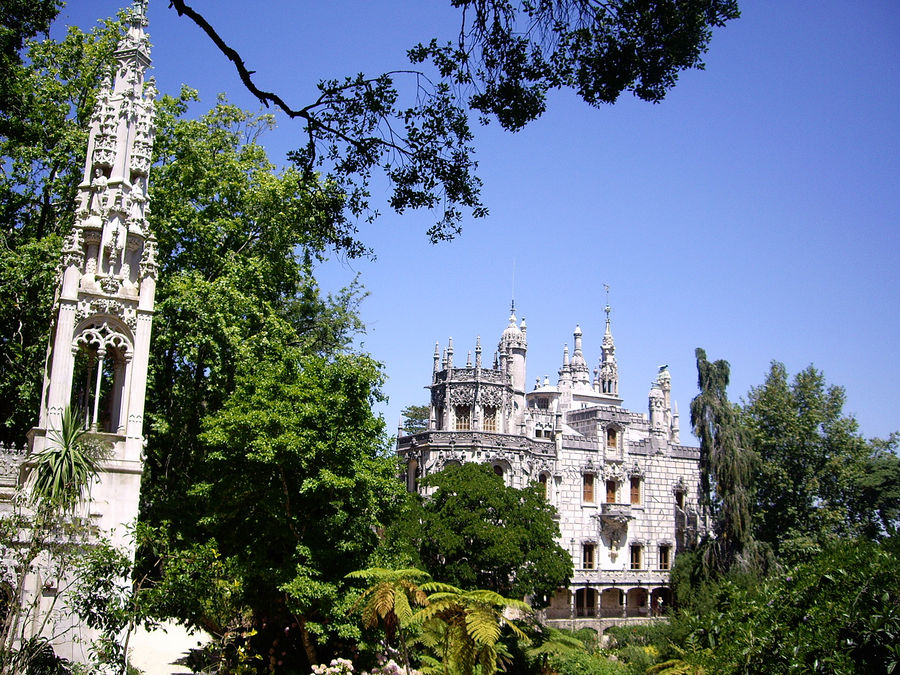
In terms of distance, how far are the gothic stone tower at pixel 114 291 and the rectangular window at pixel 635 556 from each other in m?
35.8

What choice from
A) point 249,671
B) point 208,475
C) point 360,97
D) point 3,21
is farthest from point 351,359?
point 360,97

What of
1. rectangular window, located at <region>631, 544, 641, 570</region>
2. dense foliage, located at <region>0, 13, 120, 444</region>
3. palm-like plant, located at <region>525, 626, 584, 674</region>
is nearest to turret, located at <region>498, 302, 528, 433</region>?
rectangular window, located at <region>631, 544, 641, 570</region>

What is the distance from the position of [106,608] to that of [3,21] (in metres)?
15.6

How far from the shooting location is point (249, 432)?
17.6 m

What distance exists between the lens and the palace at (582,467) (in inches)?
1644

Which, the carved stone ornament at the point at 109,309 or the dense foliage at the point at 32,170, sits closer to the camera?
the carved stone ornament at the point at 109,309

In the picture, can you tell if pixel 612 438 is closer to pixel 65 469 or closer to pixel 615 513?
pixel 615 513

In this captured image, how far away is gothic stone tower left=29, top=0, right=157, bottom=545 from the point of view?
46.5ft

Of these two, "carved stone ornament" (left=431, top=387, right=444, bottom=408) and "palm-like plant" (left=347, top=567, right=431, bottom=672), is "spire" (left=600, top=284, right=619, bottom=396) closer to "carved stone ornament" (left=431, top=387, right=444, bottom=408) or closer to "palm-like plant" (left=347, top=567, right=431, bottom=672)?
"carved stone ornament" (left=431, top=387, right=444, bottom=408)

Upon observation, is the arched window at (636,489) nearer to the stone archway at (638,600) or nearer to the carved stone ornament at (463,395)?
the stone archway at (638,600)

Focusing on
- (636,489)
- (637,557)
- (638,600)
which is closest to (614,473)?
(636,489)

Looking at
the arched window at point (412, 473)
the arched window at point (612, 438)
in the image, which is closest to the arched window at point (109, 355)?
the arched window at point (412, 473)

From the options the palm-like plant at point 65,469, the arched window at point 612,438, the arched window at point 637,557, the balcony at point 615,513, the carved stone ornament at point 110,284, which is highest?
the arched window at point 612,438

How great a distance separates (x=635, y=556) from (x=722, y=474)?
763cm
